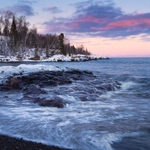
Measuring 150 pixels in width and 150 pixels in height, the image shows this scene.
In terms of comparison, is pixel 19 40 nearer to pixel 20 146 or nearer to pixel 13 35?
pixel 13 35

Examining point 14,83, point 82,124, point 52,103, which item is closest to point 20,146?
point 82,124

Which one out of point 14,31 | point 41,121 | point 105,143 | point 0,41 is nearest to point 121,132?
point 105,143

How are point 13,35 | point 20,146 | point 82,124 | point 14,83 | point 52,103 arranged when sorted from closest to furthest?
point 20,146, point 82,124, point 52,103, point 14,83, point 13,35

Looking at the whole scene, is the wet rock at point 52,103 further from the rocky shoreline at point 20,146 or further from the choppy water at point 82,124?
the rocky shoreline at point 20,146

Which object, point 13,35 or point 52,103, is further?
point 13,35

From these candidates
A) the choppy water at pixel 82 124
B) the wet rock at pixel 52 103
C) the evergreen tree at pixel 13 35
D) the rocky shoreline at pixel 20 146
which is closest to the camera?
the rocky shoreline at pixel 20 146

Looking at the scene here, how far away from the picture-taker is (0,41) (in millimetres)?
90875

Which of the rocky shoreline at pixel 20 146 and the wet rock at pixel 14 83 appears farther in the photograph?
the wet rock at pixel 14 83

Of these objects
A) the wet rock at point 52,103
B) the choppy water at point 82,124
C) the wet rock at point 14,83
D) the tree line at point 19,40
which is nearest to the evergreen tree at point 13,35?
the tree line at point 19,40

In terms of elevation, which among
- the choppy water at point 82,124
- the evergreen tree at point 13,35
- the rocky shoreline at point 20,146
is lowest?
the choppy water at point 82,124

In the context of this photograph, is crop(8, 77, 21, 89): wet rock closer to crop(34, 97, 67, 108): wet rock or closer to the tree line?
crop(34, 97, 67, 108): wet rock

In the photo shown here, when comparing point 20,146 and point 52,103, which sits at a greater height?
point 20,146

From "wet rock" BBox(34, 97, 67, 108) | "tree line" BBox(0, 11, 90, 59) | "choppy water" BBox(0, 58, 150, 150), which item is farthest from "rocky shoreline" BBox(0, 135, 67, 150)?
"tree line" BBox(0, 11, 90, 59)

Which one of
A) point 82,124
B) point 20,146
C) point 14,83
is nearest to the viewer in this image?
point 20,146
